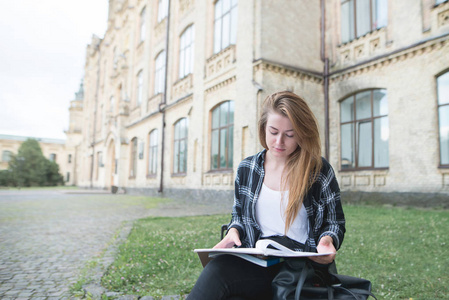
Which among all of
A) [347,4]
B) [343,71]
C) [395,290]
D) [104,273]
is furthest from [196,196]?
[395,290]

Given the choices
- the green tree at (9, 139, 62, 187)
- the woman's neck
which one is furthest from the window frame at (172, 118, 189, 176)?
the green tree at (9, 139, 62, 187)

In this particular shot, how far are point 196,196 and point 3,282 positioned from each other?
37.4ft

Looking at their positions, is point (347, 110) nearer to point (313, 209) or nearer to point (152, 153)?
point (313, 209)

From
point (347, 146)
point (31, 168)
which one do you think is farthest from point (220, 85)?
point (31, 168)

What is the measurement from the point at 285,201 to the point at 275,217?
0.12m

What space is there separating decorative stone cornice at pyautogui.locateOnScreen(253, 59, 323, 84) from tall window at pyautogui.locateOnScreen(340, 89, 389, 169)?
58.2 inches

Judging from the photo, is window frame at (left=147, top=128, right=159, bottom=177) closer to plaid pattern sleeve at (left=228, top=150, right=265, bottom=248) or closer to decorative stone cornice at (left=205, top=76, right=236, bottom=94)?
decorative stone cornice at (left=205, top=76, right=236, bottom=94)

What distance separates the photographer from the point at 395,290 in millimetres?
3168

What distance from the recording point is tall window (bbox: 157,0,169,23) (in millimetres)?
20172

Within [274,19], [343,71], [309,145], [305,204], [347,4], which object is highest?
[347,4]

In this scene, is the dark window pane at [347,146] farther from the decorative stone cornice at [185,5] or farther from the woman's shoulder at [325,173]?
the woman's shoulder at [325,173]

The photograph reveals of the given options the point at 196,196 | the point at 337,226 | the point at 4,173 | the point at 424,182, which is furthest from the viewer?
the point at 4,173

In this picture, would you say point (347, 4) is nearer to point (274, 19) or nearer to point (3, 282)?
point (274, 19)

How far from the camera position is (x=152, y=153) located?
68.6 ft
